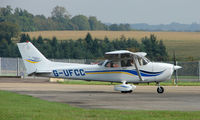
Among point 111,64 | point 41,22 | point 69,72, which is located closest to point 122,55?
point 111,64

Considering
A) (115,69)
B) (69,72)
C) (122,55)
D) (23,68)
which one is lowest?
(23,68)

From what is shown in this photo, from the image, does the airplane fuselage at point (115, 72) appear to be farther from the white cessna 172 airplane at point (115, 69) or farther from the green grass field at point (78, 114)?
the green grass field at point (78, 114)

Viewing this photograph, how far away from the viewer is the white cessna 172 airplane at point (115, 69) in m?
24.5

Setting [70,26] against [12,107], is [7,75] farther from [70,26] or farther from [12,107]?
[70,26]

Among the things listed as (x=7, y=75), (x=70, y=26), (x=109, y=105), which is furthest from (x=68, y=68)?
(x=70, y=26)

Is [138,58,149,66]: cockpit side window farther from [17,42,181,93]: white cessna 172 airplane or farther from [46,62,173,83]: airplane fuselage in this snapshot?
[46,62,173,83]: airplane fuselage

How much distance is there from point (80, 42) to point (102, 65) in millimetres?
66466

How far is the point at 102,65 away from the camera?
25.6 meters

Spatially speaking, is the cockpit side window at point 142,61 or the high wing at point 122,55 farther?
the cockpit side window at point 142,61

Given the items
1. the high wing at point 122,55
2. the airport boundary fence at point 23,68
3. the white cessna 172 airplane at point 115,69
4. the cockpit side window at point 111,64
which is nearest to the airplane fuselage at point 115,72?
the white cessna 172 airplane at point 115,69

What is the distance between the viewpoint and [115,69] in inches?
991

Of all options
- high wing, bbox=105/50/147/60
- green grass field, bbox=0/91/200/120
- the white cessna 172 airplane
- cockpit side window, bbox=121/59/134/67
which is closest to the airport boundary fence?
the white cessna 172 airplane

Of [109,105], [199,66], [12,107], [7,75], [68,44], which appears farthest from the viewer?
[68,44]

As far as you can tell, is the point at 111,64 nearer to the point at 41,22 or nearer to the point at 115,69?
the point at 115,69
